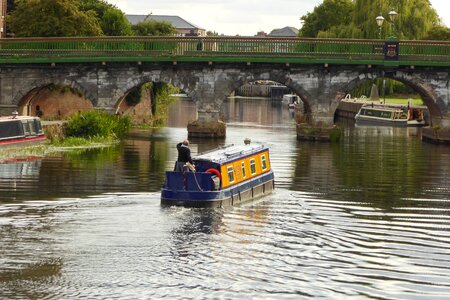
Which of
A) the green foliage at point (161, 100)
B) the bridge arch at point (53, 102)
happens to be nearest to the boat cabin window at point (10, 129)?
the bridge arch at point (53, 102)

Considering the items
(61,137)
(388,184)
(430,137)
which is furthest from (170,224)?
(430,137)

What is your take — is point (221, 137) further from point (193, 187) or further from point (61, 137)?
point (193, 187)

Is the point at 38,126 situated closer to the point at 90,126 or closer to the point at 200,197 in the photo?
the point at 90,126

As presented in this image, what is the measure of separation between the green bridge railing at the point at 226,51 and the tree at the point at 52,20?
6088 mm

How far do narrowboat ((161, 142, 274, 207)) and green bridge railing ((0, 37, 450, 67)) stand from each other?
28669mm

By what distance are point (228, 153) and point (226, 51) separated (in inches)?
1242

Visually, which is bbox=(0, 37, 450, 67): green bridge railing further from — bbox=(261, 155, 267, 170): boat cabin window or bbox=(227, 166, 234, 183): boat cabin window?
bbox=(227, 166, 234, 183): boat cabin window

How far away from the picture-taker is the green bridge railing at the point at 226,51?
225 feet

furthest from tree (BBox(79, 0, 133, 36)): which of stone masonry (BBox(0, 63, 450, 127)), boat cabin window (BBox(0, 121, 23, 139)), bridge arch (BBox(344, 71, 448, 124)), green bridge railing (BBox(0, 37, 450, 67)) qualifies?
boat cabin window (BBox(0, 121, 23, 139))

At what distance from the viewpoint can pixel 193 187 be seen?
34531 millimetres

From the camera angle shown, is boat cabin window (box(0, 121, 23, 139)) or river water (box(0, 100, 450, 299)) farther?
boat cabin window (box(0, 121, 23, 139))

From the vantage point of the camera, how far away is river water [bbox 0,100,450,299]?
81.1 feet

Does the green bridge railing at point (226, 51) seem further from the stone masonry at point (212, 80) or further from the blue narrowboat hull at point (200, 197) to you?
the blue narrowboat hull at point (200, 197)

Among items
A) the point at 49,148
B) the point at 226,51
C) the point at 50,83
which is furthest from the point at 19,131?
the point at 226,51
